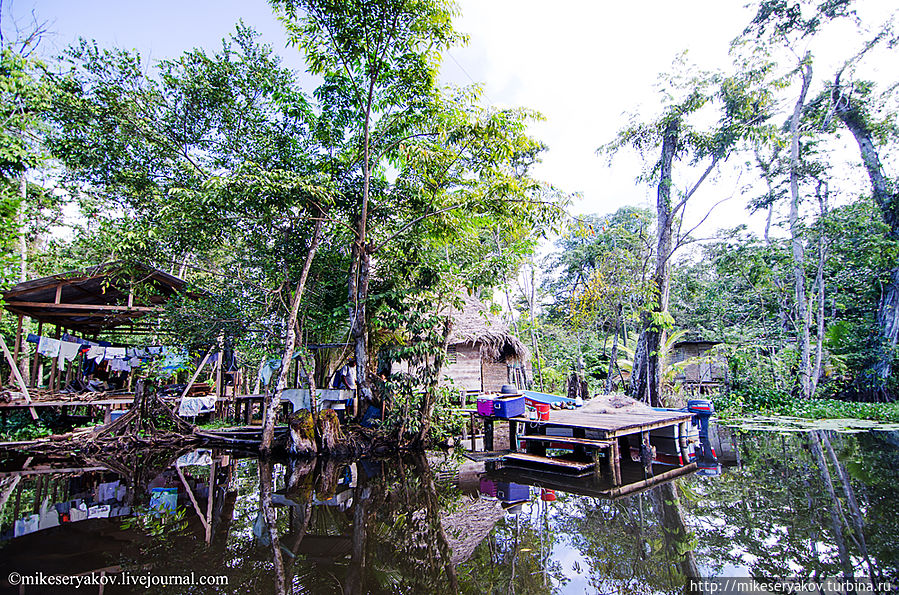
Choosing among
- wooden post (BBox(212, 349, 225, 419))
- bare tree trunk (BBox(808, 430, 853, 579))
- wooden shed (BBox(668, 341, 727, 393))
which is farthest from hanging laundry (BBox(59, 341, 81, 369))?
wooden shed (BBox(668, 341, 727, 393))

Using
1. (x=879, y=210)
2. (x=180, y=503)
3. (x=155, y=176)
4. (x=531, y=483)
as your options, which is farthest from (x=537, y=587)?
(x=879, y=210)

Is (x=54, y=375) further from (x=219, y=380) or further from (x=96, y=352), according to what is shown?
(x=219, y=380)

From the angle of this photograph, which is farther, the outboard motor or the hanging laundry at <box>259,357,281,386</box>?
the hanging laundry at <box>259,357,281,386</box>

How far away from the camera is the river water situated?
3287 mm

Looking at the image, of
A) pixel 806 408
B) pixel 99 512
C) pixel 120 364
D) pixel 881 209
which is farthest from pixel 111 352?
pixel 881 209

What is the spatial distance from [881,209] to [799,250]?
11.8 ft

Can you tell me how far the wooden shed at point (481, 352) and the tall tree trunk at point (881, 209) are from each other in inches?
471

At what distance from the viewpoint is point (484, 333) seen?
45.4ft

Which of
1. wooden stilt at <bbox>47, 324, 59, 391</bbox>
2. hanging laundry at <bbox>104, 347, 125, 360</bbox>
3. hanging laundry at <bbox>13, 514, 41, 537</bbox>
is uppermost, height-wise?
hanging laundry at <bbox>104, 347, 125, 360</bbox>

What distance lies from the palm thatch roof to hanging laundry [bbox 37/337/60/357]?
34.5 feet

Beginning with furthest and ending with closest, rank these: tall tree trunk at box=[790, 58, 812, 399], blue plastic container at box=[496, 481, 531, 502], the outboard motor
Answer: tall tree trunk at box=[790, 58, 812, 399] < the outboard motor < blue plastic container at box=[496, 481, 531, 502]

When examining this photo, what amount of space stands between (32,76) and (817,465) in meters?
19.2

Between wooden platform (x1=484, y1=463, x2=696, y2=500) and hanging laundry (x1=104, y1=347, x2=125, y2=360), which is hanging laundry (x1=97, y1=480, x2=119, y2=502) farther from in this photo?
hanging laundry (x1=104, y1=347, x2=125, y2=360)

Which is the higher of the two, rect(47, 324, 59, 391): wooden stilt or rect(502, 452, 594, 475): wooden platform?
rect(47, 324, 59, 391): wooden stilt
